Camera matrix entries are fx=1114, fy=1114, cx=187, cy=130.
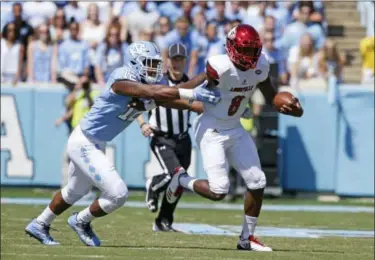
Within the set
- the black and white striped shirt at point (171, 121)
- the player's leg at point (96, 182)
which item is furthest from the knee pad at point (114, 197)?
the black and white striped shirt at point (171, 121)

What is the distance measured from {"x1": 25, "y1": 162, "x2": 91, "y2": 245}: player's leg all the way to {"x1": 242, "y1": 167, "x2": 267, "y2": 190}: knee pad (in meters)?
1.24

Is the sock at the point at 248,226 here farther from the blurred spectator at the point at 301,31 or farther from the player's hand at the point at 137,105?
the blurred spectator at the point at 301,31

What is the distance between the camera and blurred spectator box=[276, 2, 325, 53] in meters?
15.7

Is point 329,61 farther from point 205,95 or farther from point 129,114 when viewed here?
point 205,95

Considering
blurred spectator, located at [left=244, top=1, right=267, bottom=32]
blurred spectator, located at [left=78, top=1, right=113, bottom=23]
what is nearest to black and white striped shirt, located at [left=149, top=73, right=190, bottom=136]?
blurred spectator, located at [left=244, top=1, right=267, bottom=32]

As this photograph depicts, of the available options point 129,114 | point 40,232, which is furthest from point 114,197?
point 40,232

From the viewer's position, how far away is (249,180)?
8.53 meters

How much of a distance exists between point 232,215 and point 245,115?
12.4 ft

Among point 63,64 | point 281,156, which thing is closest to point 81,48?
point 63,64

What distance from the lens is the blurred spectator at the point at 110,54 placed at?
1530 centimetres

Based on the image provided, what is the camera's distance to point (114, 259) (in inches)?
302

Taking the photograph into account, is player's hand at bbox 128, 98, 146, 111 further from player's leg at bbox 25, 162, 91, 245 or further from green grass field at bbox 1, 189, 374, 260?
green grass field at bbox 1, 189, 374, 260

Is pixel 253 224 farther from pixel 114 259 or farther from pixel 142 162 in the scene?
pixel 142 162

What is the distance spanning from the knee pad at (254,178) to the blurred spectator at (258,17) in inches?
297
